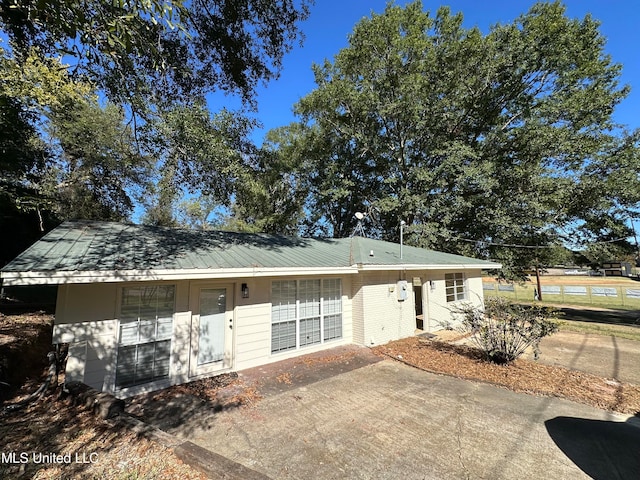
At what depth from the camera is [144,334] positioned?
5.62 meters

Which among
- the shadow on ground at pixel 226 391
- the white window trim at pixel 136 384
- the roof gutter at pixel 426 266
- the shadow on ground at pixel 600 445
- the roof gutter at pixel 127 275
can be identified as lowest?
the shadow on ground at pixel 600 445

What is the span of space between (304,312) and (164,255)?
3.84 meters

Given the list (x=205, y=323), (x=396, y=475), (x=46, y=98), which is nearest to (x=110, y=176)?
(x=46, y=98)

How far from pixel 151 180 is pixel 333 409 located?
17.6 m

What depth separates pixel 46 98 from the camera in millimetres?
8844

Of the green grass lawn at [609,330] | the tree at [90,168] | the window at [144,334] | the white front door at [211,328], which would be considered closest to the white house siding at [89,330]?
the window at [144,334]

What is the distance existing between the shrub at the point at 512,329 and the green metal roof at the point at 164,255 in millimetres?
3083

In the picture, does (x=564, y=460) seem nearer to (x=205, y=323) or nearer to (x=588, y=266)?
(x=205, y=323)

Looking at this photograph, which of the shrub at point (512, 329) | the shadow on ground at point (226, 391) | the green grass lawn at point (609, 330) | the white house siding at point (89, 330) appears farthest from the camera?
the green grass lawn at point (609, 330)

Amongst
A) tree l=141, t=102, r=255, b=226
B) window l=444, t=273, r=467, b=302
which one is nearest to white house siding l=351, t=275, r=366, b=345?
tree l=141, t=102, r=255, b=226

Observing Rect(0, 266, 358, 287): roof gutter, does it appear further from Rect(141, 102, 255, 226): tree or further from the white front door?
Rect(141, 102, 255, 226): tree

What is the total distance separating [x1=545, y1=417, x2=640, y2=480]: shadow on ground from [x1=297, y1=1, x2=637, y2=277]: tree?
11.8 metres

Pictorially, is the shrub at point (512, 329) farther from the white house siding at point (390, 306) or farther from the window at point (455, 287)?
the window at point (455, 287)

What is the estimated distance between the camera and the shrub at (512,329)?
22.1ft
